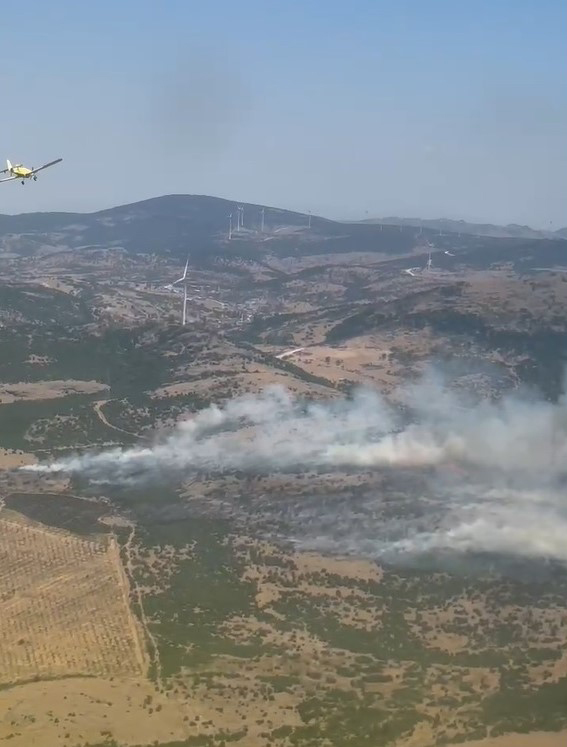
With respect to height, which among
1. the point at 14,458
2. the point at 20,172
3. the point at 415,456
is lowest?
the point at 14,458

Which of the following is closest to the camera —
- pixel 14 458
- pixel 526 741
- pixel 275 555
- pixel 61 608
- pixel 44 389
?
pixel 526 741

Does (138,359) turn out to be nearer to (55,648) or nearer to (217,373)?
(217,373)

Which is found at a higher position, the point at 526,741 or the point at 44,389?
the point at 44,389

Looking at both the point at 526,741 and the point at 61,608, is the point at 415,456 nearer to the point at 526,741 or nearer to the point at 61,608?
the point at 61,608

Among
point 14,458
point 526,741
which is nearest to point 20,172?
point 14,458

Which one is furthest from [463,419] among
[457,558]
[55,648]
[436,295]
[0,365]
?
[436,295]

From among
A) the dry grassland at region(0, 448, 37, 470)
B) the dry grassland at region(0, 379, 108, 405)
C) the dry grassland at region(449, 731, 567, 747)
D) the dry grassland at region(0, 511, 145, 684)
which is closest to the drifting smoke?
the dry grassland at region(0, 448, 37, 470)

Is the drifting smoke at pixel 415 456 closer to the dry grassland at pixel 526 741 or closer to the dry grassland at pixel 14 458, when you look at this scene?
the dry grassland at pixel 14 458

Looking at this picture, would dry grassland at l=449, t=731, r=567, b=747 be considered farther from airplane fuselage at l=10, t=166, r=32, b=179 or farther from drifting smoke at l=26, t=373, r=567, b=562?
airplane fuselage at l=10, t=166, r=32, b=179
